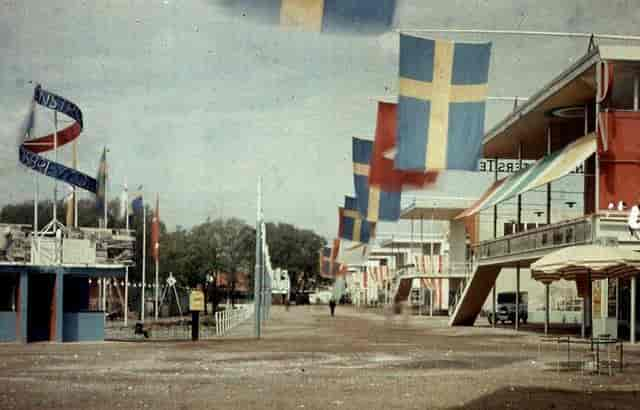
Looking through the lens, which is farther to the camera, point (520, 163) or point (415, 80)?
point (520, 163)

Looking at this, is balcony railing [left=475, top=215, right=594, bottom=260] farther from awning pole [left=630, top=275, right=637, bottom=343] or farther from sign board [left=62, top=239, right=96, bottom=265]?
sign board [left=62, top=239, right=96, bottom=265]

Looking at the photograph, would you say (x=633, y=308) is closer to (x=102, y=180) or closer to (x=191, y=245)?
(x=102, y=180)

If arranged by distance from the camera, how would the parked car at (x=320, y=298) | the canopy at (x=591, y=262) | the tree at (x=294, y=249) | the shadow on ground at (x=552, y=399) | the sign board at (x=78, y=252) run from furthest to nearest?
1. the parked car at (x=320, y=298)
2. the tree at (x=294, y=249)
3. the sign board at (x=78, y=252)
4. the canopy at (x=591, y=262)
5. the shadow on ground at (x=552, y=399)

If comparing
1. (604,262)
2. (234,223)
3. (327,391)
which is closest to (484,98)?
(604,262)

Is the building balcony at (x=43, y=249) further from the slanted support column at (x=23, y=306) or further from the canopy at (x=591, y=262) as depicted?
the canopy at (x=591, y=262)

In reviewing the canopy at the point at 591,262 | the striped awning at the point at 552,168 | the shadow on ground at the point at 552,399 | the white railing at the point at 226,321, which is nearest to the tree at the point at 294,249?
the white railing at the point at 226,321

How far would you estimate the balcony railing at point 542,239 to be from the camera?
30266 mm

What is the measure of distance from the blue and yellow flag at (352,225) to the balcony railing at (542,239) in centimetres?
538

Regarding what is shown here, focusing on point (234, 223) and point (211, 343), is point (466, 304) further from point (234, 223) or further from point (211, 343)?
point (234, 223)

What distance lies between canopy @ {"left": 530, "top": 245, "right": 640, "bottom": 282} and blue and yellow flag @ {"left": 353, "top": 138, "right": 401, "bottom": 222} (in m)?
11.8

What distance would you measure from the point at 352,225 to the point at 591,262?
23016mm

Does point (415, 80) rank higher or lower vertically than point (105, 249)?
higher

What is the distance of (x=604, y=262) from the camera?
1802 centimetres

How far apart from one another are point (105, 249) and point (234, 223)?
1810 inches
